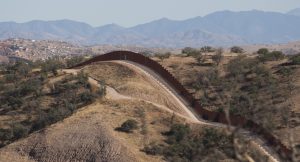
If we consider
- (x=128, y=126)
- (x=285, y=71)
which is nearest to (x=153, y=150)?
(x=128, y=126)

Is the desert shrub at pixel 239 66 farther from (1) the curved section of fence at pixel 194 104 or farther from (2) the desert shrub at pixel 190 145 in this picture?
(2) the desert shrub at pixel 190 145

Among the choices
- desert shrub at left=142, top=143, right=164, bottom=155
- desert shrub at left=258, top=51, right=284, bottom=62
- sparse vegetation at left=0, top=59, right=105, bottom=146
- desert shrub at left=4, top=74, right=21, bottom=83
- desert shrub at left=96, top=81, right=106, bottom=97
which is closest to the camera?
desert shrub at left=142, top=143, right=164, bottom=155

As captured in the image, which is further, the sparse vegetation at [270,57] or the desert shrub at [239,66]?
the sparse vegetation at [270,57]

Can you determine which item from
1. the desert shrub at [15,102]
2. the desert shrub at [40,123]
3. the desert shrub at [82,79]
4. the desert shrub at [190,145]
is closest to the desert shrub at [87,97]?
the desert shrub at [82,79]

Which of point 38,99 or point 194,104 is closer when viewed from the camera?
point 194,104

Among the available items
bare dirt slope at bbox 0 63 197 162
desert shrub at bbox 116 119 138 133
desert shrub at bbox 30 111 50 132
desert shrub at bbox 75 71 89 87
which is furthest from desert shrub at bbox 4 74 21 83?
desert shrub at bbox 116 119 138 133

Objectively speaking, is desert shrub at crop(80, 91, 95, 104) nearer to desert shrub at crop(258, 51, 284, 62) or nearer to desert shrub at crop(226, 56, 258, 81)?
desert shrub at crop(226, 56, 258, 81)

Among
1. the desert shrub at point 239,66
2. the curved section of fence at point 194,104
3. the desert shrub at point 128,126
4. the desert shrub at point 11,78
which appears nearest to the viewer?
the curved section of fence at point 194,104

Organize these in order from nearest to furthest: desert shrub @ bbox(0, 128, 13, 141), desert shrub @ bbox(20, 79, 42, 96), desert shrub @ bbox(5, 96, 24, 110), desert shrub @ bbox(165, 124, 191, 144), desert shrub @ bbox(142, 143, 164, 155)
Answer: desert shrub @ bbox(142, 143, 164, 155)
desert shrub @ bbox(165, 124, 191, 144)
desert shrub @ bbox(0, 128, 13, 141)
desert shrub @ bbox(5, 96, 24, 110)
desert shrub @ bbox(20, 79, 42, 96)

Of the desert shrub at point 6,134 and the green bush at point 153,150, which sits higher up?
the green bush at point 153,150

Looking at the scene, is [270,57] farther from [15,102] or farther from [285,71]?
[15,102]

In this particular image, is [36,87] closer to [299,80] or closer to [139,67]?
[139,67]
